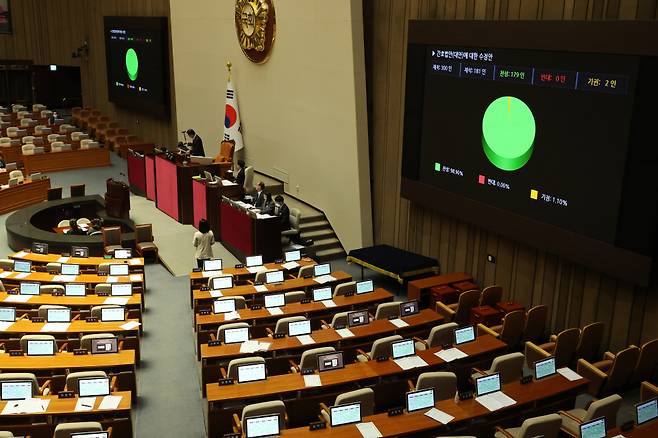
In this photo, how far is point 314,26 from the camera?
15.2m

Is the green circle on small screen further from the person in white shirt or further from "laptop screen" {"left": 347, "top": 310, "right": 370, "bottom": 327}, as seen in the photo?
"laptop screen" {"left": 347, "top": 310, "right": 370, "bottom": 327}

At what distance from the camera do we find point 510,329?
1033 cm

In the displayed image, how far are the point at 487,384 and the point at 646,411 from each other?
1599 millimetres

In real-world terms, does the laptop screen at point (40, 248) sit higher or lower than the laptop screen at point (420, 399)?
lower

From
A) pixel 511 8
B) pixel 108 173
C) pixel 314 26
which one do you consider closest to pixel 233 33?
pixel 314 26

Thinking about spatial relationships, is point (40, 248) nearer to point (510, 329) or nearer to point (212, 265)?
point (212, 265)

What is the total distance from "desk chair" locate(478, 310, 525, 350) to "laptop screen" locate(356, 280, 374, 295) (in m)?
1.90

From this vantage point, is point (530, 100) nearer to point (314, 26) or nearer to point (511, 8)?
point (511, 8)

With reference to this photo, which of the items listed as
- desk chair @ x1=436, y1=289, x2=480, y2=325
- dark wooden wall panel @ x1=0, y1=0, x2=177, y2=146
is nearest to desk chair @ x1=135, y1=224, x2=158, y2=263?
desk chair @ x1=436, y1=289, x2=480, y2=325

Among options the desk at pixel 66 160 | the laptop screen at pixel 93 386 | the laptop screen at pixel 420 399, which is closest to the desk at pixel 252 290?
the laptop screen at pixel 93 386

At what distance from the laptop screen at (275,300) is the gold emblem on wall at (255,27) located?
8.11m

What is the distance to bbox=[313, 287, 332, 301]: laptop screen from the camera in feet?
36.7

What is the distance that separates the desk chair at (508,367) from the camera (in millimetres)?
8180

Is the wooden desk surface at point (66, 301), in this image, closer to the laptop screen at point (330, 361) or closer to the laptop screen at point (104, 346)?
the laptop screen at point (104, 346)
